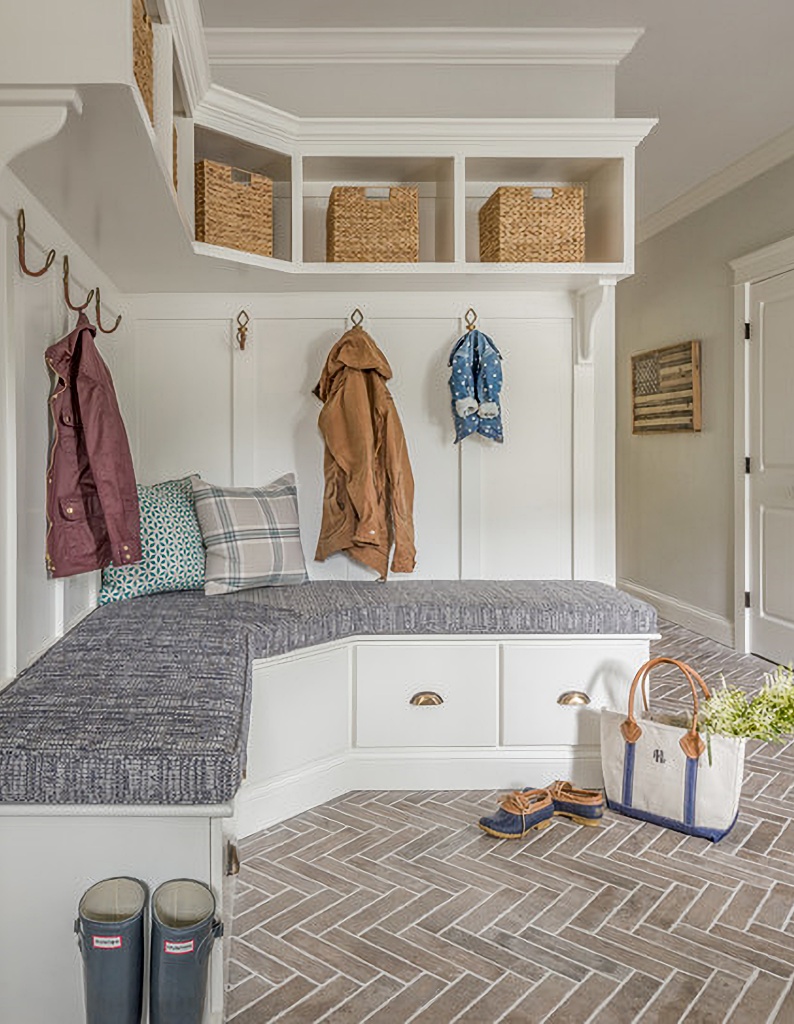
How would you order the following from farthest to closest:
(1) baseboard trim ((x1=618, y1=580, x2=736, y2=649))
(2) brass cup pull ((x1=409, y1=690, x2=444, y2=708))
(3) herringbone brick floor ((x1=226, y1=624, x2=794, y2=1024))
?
(1) baseboard trim ((x1=618, y1=580, x2=736, y2=649)) → (2) brass cup pull ((x1=409, y1=690, x2=444, y2=708)) → (3) herringbone brick floor ((x1=226, y1=624, x2=794, y2=1024))

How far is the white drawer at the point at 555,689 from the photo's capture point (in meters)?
2.87

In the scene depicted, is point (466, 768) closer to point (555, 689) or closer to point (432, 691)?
point (432, 691)

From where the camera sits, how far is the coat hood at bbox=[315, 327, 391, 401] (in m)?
3.37

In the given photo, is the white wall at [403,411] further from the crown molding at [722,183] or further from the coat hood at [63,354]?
the crown molding at [722,183]

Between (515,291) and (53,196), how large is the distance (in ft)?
6.32

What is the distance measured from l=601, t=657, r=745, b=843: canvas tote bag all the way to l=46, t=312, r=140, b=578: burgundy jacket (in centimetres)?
155

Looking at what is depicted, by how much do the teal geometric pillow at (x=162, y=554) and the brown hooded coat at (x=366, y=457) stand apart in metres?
0.60

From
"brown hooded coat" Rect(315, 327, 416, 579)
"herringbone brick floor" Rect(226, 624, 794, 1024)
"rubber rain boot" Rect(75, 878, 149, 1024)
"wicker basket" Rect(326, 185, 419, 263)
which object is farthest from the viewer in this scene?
"brown hooded coat" Rect(315, 327, 416, 579)

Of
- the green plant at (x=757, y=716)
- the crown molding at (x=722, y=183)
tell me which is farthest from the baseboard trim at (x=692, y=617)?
the green plant at (x=757, y=716)

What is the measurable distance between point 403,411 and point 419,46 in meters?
1.45

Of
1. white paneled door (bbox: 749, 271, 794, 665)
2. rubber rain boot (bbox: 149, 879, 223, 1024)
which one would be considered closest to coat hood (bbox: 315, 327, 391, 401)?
rubber rain boot (bbox: 149, 879, 223, 1024)

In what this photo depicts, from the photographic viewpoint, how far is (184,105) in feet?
9.35

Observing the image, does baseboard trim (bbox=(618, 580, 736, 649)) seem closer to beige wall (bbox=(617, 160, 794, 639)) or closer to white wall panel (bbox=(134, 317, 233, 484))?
beige wall (bbox=(617, 160, 794, 639))

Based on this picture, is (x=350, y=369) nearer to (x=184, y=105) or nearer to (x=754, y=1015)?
(x=184, y=105)
